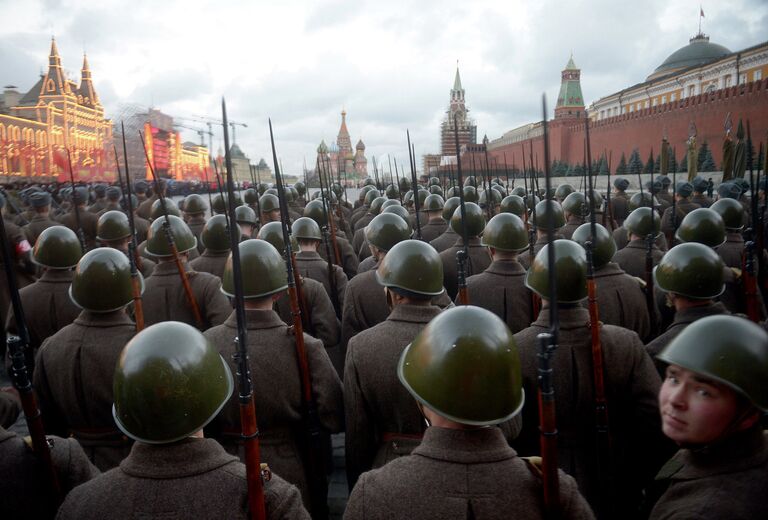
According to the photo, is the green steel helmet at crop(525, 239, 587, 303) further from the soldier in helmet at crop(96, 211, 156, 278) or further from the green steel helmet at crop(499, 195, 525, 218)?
the green steel helmet at crop(499, 195, 525, 218)

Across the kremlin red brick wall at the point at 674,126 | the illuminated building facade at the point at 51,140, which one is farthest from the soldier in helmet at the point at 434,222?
the illuminated building facade at the point at 51,140

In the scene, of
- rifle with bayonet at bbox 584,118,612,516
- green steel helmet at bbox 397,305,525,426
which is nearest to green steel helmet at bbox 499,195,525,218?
rifle with bayonet at bbox 584,118,612,516

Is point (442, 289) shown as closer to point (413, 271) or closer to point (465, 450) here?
point (413, 271)

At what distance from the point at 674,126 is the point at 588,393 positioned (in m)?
36.3

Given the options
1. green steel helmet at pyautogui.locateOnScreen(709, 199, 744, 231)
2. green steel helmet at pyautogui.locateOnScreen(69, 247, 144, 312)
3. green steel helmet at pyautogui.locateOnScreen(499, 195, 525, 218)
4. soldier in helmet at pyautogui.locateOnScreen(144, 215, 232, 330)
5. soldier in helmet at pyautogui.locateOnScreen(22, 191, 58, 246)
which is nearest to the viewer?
green steel helmet at pyautogui.locateOnScreen(69, 247, 144, 312)

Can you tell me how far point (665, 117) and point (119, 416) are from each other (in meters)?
39.1

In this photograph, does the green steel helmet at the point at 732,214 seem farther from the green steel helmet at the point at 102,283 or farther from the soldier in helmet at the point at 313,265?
the green steel helmet at the point at 102,283

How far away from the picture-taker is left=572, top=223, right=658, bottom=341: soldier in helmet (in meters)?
3.94

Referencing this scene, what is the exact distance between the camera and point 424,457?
1.70 meters

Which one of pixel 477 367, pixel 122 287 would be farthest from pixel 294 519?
pixel 122 287

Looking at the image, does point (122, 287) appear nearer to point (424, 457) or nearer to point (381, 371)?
point (381, 371)

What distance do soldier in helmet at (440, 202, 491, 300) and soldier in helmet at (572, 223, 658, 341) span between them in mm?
1366

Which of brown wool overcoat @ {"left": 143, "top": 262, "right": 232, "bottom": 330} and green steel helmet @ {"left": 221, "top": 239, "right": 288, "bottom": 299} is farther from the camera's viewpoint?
brown wool overcoat @ {"left": 143, "top": 262, "right": 232, "bottom": 330}

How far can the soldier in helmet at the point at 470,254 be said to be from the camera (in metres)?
5.52
